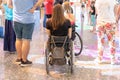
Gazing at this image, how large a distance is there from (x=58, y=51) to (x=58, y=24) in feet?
1.48

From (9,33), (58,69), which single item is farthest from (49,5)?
(58,69)

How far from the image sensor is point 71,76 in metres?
4.89

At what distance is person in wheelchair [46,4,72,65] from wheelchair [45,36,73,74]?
93 mm

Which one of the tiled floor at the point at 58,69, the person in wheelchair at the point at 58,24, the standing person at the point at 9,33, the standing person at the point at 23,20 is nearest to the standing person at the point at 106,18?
the tiled floor at the point at 58,69

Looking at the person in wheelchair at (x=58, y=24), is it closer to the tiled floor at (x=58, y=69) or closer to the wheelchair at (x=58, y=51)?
the wheelchair at (x=58, y=51)

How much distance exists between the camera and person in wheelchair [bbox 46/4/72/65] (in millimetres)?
4945

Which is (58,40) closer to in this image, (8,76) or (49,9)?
(8,76)

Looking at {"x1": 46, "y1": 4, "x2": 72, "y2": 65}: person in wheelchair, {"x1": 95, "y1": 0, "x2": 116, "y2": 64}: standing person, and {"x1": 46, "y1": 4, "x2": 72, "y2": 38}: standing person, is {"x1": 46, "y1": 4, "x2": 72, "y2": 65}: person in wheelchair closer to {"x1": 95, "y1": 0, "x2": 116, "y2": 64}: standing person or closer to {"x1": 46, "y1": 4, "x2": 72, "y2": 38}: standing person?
{"x1": 46, "y1": 4, "x2": 72, "y2": 38}: standing person

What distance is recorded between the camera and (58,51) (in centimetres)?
491

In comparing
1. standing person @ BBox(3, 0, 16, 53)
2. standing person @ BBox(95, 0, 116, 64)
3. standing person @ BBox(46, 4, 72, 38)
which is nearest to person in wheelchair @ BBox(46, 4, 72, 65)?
standing person @ BBox(46, 4, 72, 38)

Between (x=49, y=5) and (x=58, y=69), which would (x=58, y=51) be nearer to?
(x=58, y=69)

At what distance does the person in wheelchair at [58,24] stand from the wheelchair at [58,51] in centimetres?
9

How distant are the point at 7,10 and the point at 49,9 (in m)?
2.74

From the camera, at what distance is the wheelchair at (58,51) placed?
16.1 feet
